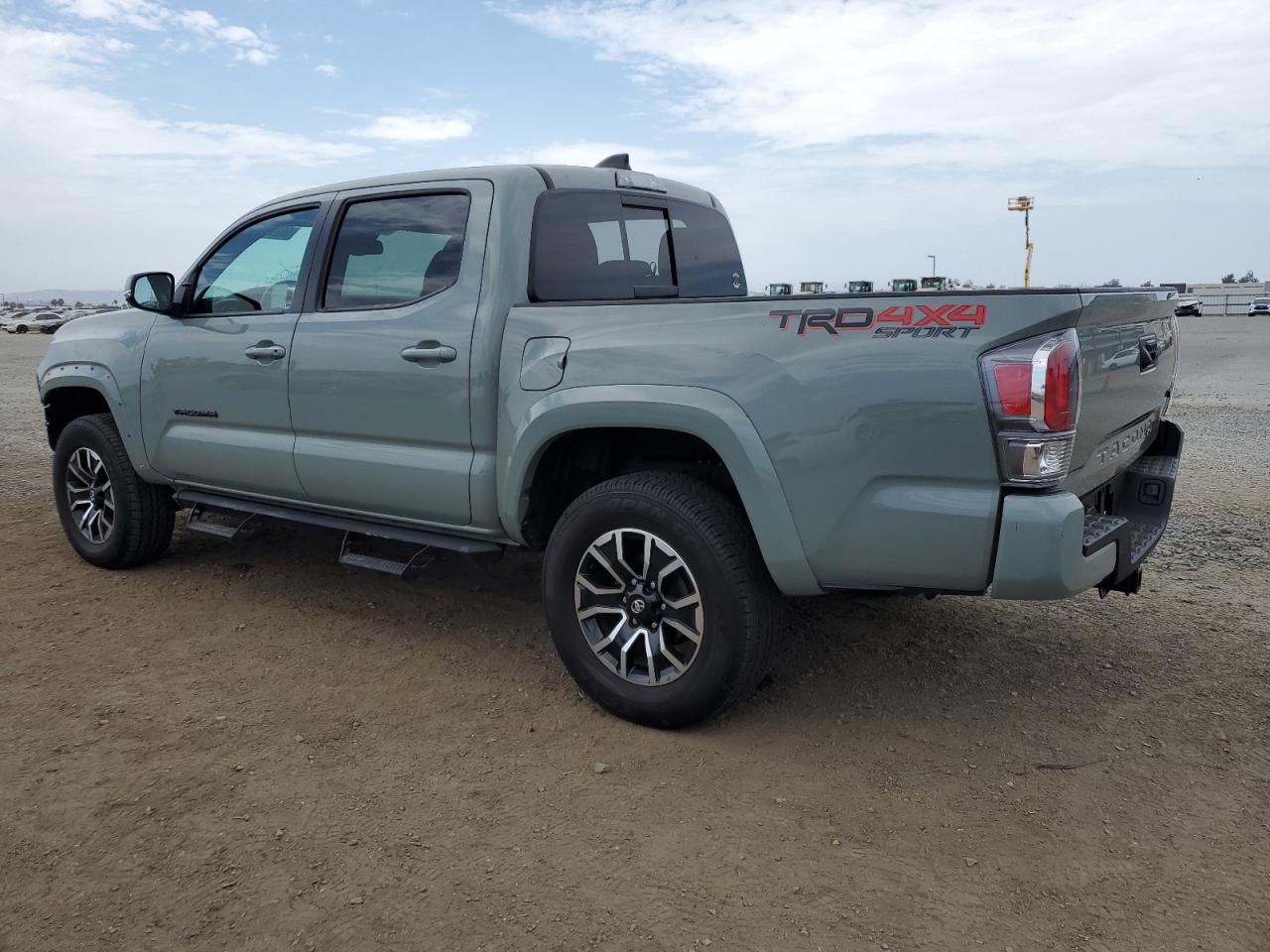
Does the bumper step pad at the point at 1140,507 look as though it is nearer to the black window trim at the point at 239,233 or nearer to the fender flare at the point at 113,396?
the black window trim at the point at 239,233

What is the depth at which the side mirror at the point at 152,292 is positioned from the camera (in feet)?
16.0

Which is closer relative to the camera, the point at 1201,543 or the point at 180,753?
the point at 180,753

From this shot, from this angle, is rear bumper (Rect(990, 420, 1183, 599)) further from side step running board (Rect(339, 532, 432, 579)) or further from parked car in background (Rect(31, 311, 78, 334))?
parked car in background (Rect(31, 311, 78, 334))

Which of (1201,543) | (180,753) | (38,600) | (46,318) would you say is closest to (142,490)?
(38,600)

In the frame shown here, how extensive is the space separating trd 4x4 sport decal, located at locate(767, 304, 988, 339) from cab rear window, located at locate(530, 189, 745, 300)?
121 centimetres

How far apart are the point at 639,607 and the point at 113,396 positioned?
3422 mm

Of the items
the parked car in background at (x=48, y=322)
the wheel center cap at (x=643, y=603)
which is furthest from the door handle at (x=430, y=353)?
the parked car in background at (x=48, y=322)

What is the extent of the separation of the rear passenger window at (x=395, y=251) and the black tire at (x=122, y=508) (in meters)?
1.84

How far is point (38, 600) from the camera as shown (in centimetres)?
495

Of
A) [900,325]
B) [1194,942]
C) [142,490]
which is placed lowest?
[1194,942]

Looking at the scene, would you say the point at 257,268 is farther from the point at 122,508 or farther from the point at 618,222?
the point at 618,222

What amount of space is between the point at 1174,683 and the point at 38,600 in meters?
5.23

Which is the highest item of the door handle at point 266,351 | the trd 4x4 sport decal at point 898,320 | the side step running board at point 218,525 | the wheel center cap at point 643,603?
the trd 4x4 sport decal at point 898,320

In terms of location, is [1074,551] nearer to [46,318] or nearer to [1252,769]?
[1252,769]
